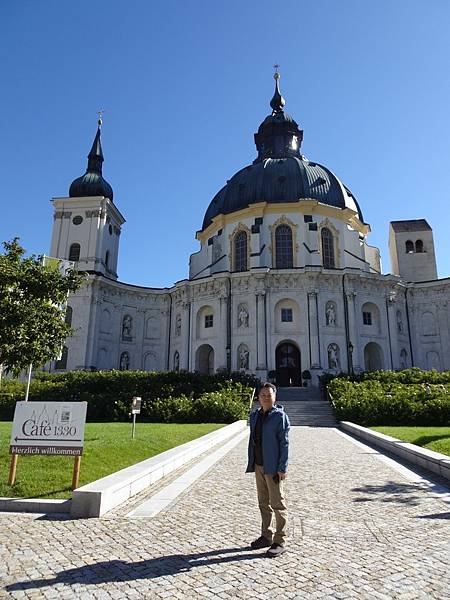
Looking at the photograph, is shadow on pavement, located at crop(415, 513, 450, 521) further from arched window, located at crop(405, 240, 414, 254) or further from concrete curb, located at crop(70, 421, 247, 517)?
arched window, located at crop(405, 240, 414, 254)

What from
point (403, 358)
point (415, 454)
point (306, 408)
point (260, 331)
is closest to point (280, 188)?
point (260, 331)

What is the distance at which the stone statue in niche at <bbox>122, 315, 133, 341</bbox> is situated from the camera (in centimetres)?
4775

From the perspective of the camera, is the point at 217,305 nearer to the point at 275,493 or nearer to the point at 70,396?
the point at 70,396

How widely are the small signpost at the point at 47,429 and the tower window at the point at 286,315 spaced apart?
3514 cm

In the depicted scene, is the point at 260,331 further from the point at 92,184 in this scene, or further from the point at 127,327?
the point at 92,184

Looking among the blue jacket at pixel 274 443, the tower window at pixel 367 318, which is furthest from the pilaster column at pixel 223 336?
the blue jacket at pixel 274 443

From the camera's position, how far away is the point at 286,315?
1663 inches

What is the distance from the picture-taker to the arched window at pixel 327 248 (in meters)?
46.3

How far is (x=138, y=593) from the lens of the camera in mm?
4098

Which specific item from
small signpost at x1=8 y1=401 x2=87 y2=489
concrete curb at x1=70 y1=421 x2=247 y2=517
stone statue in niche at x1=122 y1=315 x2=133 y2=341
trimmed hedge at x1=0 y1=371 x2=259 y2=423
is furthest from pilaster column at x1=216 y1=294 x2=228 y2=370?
small signpost at x1=8 y1=401 x2=87 y2=489

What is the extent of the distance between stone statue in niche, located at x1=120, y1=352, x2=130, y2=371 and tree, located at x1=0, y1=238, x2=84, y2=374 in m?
28.9

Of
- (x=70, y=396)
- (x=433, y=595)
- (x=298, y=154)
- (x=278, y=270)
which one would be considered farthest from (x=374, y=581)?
(x=298, y=154)

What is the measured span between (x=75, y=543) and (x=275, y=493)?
8.62ft

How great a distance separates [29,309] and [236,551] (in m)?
14.0
